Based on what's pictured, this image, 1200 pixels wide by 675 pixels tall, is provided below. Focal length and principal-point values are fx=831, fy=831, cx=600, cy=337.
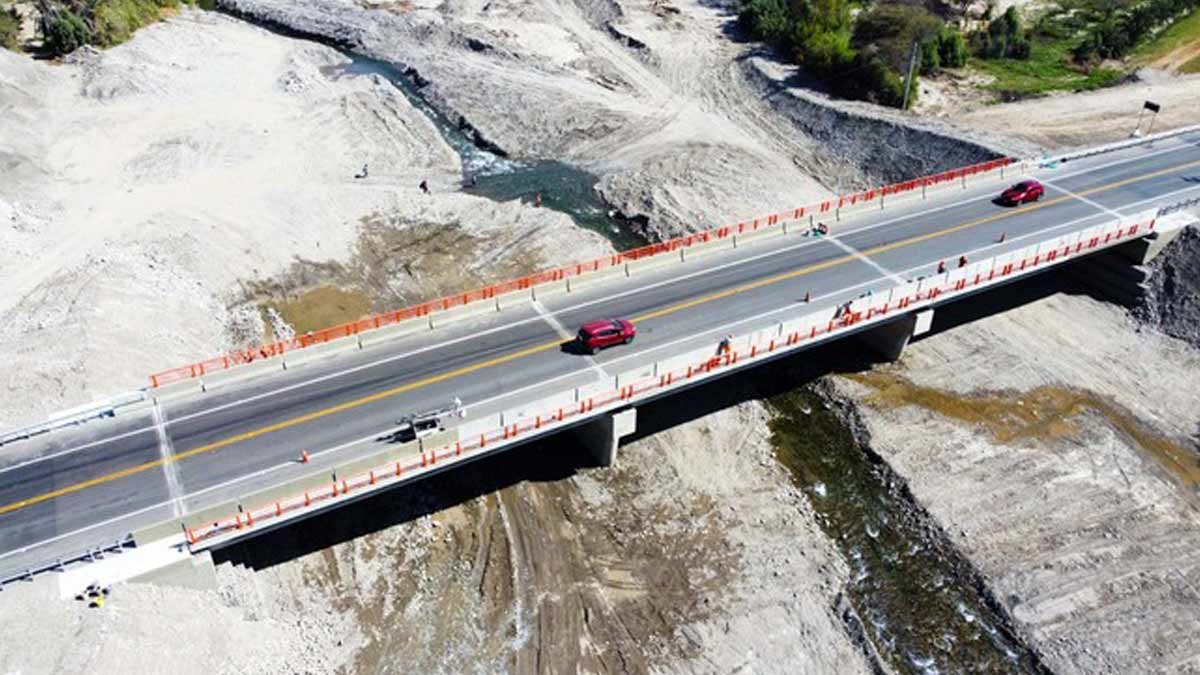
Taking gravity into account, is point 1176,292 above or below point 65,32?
below

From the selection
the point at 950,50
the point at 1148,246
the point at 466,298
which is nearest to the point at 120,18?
the point at 466,298

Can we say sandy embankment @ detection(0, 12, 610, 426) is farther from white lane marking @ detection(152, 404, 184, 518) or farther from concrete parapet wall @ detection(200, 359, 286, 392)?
concrete parapet wall @ detection(200, 359, 286, 392)

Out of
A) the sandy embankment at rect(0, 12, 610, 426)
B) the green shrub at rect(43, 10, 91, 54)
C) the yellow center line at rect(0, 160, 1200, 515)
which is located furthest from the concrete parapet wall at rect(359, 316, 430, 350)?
the green shrub at rect(43, 10, 91, 54)

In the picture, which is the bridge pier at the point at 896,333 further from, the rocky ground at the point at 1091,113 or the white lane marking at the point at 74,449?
the white lane marking at the point at 74,449

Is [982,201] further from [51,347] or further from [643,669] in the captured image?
[51,347]

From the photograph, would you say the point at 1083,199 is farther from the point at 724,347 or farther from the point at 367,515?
the point at 367,515

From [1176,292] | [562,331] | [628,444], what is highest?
[562,331]
